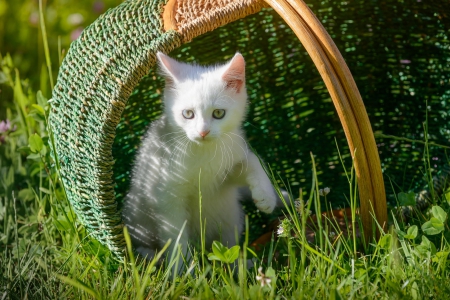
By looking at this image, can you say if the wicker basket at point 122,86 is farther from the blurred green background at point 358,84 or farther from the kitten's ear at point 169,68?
the blurred green background at point 358,84

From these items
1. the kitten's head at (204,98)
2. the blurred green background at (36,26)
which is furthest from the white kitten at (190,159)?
the blurred green background at (36,26)

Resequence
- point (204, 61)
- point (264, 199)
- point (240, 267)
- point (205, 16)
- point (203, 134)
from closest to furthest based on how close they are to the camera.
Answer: point (240, 267) → point (205, 16) → point (203, 134) → point (264, 199) → point (204, 61)

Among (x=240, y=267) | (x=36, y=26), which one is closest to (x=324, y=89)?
(x=240, y=267)

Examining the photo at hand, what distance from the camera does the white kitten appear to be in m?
1.74

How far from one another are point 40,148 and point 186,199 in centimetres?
60

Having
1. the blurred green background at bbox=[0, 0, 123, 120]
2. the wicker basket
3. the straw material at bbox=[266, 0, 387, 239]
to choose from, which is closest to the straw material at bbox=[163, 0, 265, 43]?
the wicker basket

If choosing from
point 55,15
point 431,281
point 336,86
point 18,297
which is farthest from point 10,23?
point 431,281

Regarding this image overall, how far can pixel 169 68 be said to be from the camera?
67.1 inches

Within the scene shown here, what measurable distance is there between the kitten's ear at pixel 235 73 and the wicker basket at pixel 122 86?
0.14 metres

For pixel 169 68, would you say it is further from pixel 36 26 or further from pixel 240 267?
pixel 36 26

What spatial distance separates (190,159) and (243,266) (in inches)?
19.4

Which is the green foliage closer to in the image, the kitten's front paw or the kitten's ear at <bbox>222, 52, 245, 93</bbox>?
the kitten's front paw

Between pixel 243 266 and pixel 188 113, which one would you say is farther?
pixel 188 113

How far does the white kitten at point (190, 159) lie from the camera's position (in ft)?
5.72
